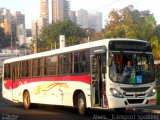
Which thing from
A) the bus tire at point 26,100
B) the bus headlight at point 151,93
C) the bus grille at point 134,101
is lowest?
the bus tire at point 26,100

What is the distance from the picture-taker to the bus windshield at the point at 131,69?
645 inches

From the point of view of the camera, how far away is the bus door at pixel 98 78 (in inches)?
660

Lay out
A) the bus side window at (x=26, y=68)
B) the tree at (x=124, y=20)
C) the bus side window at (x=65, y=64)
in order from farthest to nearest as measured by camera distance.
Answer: the tree at (x=124, y=20)
the bus side window at (x=26, y=68)
the bus side window at (x=65, y=64)

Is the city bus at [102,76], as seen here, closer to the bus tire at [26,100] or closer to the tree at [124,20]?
the bus tire at [26,100]

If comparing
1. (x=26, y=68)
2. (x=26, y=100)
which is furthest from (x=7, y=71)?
(x=26, y=100)

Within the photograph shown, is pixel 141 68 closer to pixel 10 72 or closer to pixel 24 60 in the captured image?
pixel 24 60

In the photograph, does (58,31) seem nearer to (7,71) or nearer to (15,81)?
(7,71)

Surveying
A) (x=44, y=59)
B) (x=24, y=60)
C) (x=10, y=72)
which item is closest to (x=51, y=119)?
(x=44, y=59)

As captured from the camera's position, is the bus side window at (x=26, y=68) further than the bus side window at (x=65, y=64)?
Yes

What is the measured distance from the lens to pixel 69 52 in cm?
1944

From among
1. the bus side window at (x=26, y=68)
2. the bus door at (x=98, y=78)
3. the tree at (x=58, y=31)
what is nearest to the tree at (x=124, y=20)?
the tree at (x=58, y=31)

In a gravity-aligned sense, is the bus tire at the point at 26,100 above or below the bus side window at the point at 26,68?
below

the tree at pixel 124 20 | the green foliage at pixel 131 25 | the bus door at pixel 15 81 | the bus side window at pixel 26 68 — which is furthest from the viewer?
the tree at pixel 124 20

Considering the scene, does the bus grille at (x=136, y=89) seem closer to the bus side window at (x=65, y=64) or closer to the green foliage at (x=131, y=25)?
the bus side window at (x=65, y=64)
